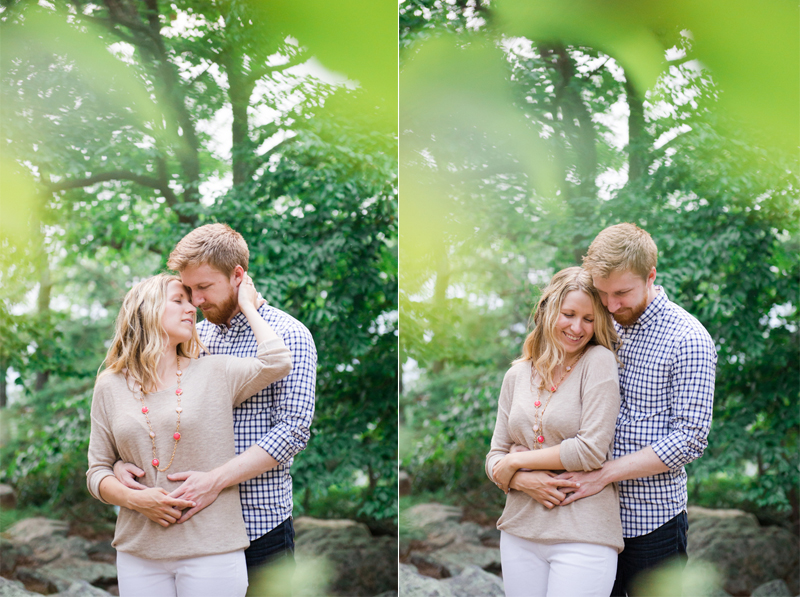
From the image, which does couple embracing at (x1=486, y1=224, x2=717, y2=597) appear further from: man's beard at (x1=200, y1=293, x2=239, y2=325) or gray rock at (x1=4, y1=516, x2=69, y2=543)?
gray rock at (x1=4, y1=516, x2=69, y2=543)

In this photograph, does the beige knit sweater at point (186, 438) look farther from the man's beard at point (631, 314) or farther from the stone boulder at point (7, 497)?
the stone boulder at point (7, 497)

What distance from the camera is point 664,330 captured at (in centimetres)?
196

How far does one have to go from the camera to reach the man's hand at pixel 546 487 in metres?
1.82

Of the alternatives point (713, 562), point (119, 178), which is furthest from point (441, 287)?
point (713, 562)

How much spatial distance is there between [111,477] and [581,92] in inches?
106

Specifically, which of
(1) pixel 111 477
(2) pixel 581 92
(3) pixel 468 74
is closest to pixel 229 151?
(3) pixel 468 74

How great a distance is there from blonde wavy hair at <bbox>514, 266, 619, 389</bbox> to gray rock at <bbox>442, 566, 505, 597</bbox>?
183 centimetres

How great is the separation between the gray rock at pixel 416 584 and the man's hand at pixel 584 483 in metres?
1.82

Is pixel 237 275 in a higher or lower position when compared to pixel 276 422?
higher

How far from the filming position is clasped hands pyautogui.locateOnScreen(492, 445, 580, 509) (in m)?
1.82

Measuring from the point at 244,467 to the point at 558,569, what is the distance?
2.85 feet

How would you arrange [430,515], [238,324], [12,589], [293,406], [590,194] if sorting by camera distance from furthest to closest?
[430,515]
[590,194]
[12,589]
[238,324]
[293,406]

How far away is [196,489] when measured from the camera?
1.77 meters

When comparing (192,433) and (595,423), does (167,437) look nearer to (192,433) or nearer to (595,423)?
(192,433)
